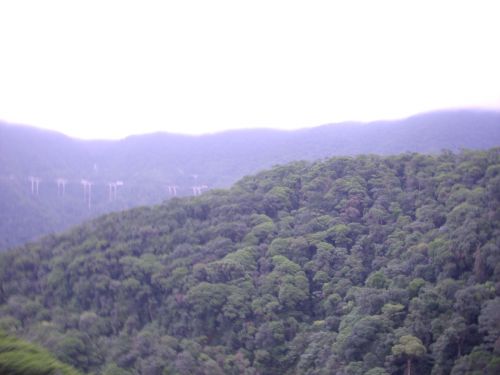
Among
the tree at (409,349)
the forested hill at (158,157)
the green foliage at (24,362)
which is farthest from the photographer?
the forested hill at (158,157)

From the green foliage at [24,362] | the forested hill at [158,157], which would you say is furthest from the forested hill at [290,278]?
the forested hill at [158,157]

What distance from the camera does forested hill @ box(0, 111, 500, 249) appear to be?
48562 mm

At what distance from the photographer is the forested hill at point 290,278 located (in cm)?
1612

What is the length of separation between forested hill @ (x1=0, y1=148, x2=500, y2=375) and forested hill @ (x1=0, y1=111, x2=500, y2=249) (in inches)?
790

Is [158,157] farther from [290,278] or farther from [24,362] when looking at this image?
[24,362]

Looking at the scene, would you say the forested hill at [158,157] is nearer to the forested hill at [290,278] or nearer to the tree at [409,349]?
the forested hill at [290,278]

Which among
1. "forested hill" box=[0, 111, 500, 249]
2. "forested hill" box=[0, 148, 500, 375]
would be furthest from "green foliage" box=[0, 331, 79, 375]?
"forested hill" box=[0, 111, 500, 249]

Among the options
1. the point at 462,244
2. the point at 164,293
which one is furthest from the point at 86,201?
the point at 462,244

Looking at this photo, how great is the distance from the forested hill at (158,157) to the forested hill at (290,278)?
20.1 metres

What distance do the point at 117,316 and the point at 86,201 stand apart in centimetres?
3756

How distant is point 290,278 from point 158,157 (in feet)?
159

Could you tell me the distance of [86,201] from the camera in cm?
5825

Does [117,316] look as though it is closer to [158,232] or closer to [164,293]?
Answer: [164,293]

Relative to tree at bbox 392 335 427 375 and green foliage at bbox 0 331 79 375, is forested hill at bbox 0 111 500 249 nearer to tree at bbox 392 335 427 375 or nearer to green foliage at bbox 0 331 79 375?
tree at bbox 392 335 427 375
